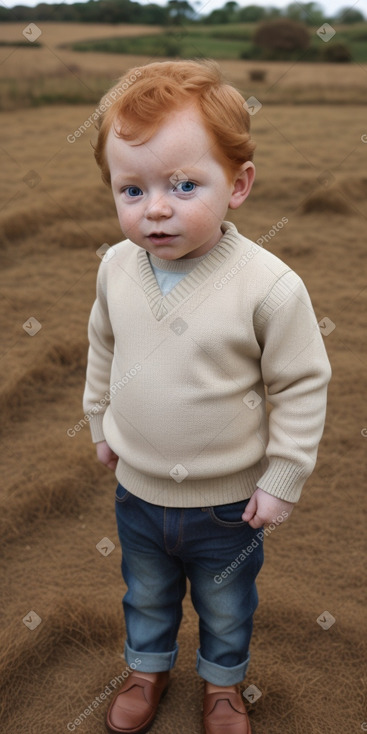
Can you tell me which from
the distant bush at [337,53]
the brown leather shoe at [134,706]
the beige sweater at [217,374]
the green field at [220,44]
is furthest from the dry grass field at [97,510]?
the distant bush at [337,53]

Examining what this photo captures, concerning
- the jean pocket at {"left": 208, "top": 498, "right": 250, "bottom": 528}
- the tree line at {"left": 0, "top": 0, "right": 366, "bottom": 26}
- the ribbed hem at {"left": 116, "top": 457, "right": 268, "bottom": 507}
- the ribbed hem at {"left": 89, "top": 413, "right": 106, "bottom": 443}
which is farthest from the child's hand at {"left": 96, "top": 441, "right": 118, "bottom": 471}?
the tree line at {"left": 0, "top": 0, "right": 366, "bottom": 26}

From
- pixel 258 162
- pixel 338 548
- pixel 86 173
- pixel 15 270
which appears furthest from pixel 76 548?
pixel 258 162

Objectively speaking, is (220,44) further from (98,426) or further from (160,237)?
(160,237)

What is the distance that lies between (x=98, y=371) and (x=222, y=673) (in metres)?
0.54

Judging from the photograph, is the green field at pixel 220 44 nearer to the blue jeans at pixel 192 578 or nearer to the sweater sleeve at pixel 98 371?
the sweater sleeve at pixel 98 371

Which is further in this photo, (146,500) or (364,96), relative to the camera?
(364,96)

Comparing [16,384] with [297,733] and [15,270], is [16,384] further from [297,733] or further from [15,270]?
[297,733]

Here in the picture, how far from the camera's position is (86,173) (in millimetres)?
4109

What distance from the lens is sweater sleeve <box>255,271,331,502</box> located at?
3.32 feet

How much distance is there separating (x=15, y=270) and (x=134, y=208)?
220 centimetres

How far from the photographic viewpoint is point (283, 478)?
3.51 feet

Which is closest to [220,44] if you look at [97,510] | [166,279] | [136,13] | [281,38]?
[281,38]

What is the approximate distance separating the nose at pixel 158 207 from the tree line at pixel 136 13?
4383mm

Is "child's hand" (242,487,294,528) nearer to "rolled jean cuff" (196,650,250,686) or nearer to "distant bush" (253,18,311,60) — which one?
"rolled jean cuff" (196,650,250,686)
